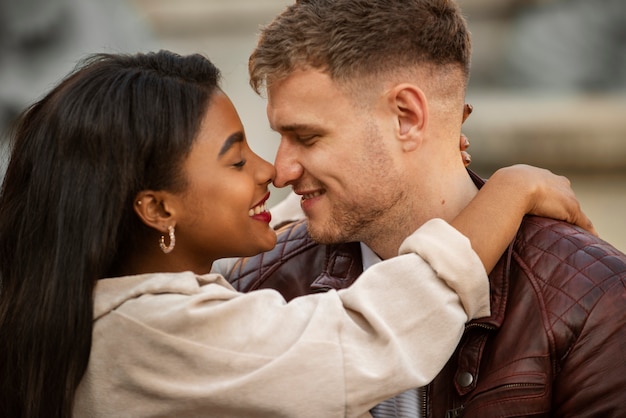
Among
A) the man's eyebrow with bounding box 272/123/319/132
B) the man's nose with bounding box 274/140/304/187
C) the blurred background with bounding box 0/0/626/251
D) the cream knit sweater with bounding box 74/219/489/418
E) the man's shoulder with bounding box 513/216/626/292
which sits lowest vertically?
the cream knit sweater with bounding box 74/219/489/418

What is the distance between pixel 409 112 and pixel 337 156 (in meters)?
0.22

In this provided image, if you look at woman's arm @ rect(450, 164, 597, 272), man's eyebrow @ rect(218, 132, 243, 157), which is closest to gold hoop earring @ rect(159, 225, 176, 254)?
man's eyebrow @ rect(218, 132, 243, 157)

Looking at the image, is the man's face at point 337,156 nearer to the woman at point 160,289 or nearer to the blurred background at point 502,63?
the woman at point 160,289

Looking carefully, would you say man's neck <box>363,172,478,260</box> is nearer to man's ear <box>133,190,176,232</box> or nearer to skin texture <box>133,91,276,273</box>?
skin texture <box>133,91,276,273</box>

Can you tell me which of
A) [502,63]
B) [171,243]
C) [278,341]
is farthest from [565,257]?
[502,63]

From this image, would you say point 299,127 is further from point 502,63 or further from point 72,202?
point 502,63

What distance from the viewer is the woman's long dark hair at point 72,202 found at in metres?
2.82

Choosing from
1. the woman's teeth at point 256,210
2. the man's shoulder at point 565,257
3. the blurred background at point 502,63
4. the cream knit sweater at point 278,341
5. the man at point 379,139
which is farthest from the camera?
the blurred background at point 502,63

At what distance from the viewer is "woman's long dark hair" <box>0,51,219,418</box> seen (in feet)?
9.26

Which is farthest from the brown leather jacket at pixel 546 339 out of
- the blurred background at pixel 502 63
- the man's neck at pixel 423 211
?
the blurred background at pixel 502 63

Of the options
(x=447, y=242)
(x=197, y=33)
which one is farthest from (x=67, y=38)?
(x=447, y=242)

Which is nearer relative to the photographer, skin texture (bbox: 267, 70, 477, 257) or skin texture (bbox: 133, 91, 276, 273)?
skin texture (bbox: 133, 91, 276, 273)

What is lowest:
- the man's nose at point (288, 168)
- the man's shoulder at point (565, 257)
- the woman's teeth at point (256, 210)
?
the man's shoulder at point (565, 257)

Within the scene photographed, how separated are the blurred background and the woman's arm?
401 cm
